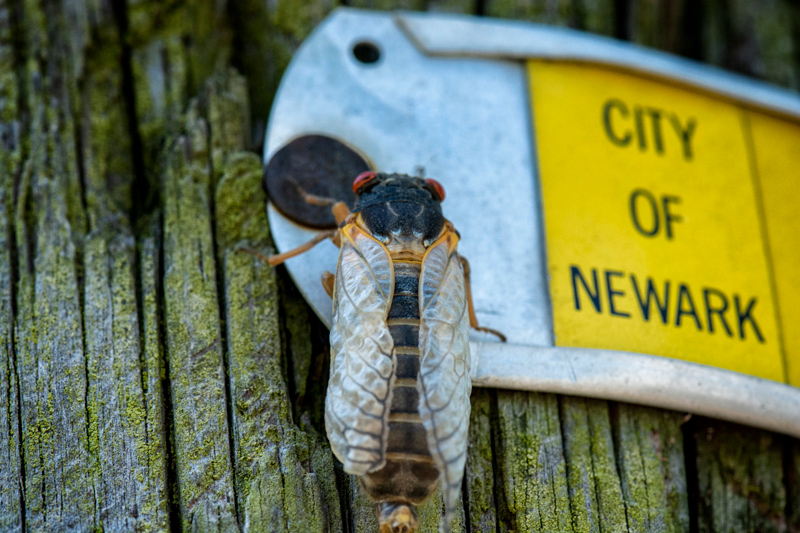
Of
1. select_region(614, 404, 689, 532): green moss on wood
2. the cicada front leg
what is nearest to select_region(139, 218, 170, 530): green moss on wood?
the cicada front leg

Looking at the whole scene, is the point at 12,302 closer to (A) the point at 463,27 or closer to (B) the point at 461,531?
(B) the point at 461,531

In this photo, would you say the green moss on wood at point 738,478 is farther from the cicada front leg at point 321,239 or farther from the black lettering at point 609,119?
the cicada front leg at point 321,239

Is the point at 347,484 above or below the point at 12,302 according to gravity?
below

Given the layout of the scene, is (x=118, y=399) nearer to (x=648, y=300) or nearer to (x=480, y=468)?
(x=480, y=468)

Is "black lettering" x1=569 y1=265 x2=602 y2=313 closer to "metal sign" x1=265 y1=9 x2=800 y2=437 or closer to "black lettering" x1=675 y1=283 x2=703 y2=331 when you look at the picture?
"metal sign" x1=265 y1=9 x2=800 y2=437

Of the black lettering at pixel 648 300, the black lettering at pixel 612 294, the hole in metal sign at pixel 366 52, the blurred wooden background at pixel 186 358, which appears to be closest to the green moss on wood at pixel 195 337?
the blurred wooden background at pixel 186 358

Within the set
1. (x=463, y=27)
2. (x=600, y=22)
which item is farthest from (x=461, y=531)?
(x=600, y=22)
